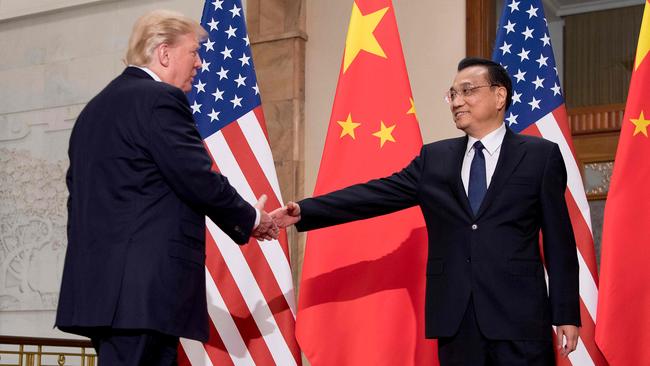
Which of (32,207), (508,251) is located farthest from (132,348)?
(32,207)

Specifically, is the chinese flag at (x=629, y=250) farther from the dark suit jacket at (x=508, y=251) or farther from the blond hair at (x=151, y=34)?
the blond hair at (x=151, y=34)

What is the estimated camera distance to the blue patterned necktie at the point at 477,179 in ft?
10.00

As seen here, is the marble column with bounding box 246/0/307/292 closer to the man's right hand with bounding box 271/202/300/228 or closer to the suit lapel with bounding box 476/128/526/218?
the man's right hand with bounding box 271/202/300/228

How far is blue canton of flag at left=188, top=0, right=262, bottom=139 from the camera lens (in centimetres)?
406

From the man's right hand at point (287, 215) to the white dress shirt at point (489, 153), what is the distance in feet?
2.28

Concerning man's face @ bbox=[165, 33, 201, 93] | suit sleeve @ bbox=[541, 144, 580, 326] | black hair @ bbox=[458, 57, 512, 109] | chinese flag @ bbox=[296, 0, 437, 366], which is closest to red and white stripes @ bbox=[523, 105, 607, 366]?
chinese flag @ bbox=[296, 0, 437, 366]

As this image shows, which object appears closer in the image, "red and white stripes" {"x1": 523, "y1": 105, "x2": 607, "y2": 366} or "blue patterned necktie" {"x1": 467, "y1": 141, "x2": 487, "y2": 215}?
"blue patterned necktie" {"x1": 467, "y1": 141, "x2": 487, "y2": 215}

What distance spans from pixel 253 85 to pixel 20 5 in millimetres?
3292

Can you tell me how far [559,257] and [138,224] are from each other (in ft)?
4.63

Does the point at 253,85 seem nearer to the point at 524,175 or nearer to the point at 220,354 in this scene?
the point at 220,354

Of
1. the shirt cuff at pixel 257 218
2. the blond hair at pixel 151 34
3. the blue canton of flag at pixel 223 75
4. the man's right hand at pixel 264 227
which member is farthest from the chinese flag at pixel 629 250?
the blond hair at pixel 151 34

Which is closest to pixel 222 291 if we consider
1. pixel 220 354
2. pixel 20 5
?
pixel 220 354

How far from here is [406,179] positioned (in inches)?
135

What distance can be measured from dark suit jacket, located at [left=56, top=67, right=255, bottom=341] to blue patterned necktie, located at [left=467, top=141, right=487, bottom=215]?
37.3 inches
